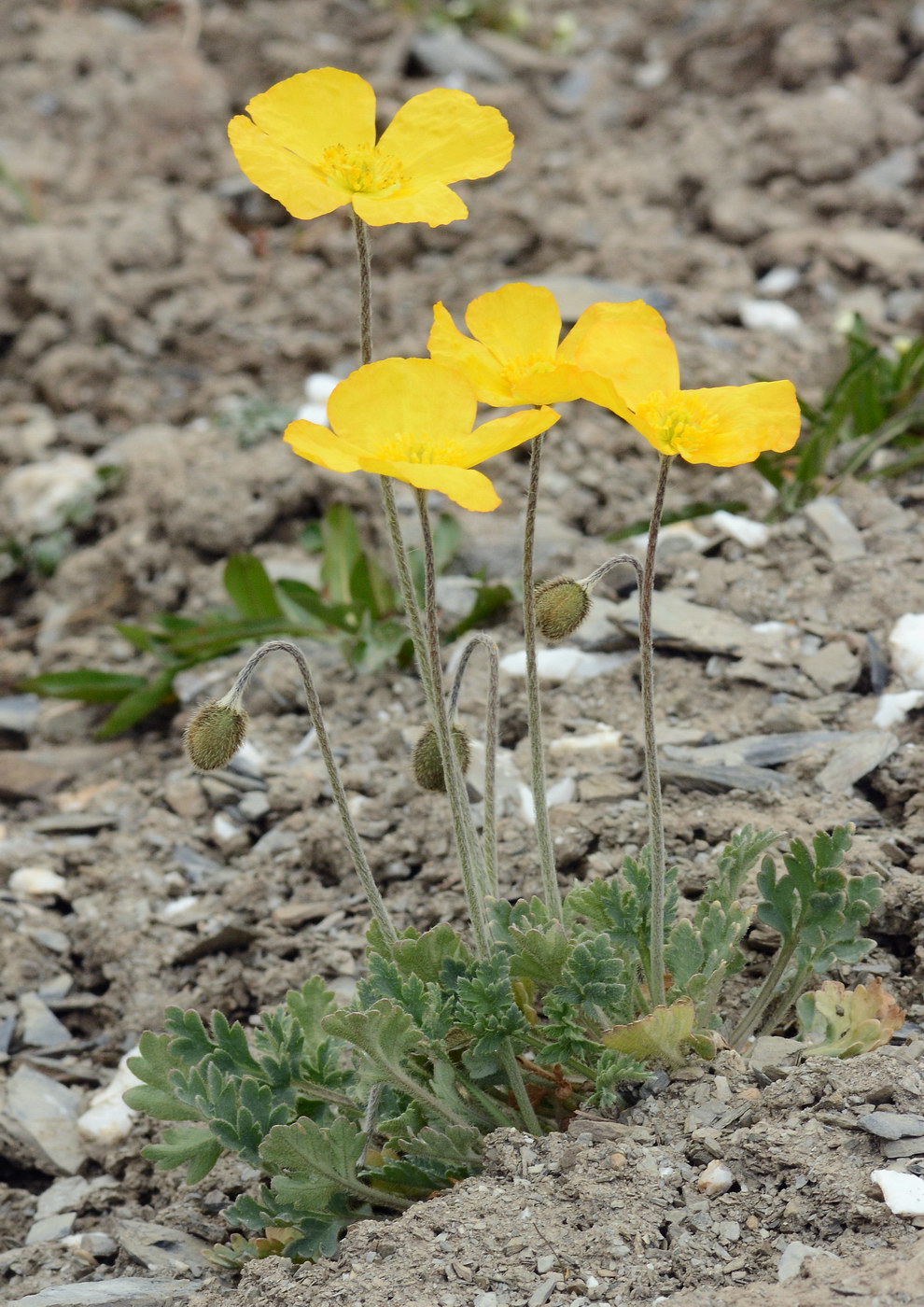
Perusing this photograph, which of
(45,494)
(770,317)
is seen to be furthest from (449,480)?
(770,317)

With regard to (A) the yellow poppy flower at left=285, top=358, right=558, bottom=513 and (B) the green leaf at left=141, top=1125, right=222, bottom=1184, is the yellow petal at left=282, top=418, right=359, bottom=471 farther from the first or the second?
(B) the green leaf at left=141, top=1125, right=222, bottom=1184

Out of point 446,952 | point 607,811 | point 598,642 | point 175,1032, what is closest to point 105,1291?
point 175,1032

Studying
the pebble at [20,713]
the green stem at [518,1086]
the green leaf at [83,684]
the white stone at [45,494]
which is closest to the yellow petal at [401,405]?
the green stem at [518,1086]

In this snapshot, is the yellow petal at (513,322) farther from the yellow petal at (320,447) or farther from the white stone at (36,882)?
the white stone at (36,882)

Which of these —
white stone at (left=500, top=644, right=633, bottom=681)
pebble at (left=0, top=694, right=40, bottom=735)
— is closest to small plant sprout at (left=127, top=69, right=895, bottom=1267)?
white stone at (left=500, top=644, right=633, bottom=681)

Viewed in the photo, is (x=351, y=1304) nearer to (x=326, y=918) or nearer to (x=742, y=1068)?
(x=742, y=1068)

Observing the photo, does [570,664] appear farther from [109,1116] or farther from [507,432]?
[507,432]
